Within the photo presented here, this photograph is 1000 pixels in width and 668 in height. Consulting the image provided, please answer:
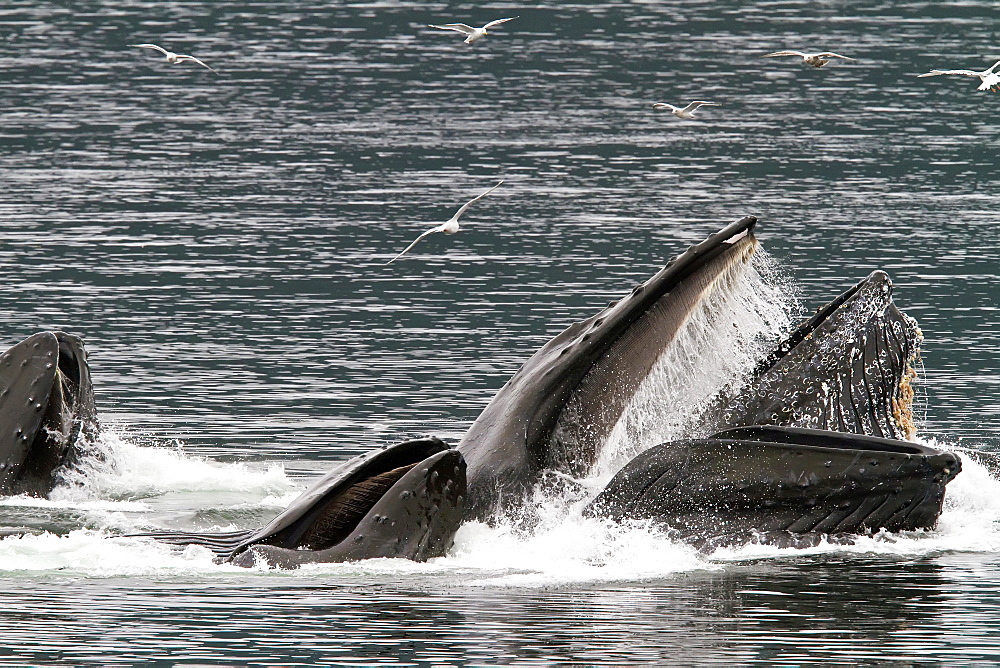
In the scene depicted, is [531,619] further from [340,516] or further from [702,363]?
[702,363]

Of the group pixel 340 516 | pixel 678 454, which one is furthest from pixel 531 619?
pixel 678 454

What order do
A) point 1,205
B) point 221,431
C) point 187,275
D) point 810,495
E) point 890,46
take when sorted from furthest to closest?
1. point 890,46
2. point 1,205
3. point 187,275
4. point 221,431
5. point 810,495

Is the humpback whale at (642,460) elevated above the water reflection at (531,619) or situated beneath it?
elevated above

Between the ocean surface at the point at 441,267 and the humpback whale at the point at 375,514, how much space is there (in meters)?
0.15

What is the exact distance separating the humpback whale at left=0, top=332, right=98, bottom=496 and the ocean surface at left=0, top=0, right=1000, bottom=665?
28 centimetres

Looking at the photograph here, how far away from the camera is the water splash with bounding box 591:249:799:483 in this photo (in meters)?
12.7

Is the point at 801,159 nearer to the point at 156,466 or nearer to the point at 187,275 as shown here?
the point at 187,275

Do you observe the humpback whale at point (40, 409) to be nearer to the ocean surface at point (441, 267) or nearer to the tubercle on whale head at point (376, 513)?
the ocean surface at point (441, 267)

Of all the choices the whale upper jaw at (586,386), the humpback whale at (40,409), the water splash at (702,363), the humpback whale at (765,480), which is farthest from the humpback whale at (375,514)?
the humpback whale at (40,409)

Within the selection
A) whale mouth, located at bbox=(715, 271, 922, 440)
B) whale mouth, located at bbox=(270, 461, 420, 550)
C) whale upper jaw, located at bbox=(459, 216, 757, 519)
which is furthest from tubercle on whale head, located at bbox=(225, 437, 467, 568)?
whale mouth, located at bbox=(715, 271, 922, 440)

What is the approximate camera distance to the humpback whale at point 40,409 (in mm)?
13211

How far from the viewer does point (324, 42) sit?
61.2m

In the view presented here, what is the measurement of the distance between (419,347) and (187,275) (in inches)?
221

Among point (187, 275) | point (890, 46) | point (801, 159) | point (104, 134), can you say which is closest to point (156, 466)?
point (187, 275)
